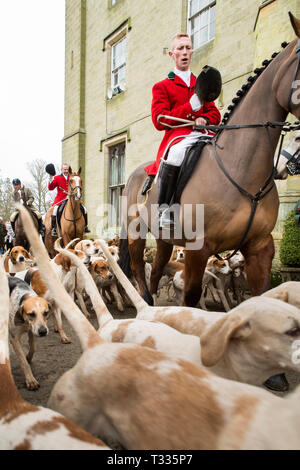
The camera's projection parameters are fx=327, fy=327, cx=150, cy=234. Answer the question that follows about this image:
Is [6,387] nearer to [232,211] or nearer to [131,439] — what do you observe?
[131,439]

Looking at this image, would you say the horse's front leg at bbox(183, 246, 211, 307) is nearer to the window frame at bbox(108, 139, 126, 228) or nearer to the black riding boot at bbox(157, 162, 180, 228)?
the black riding boot at bbox(157, 162, 180, 228)

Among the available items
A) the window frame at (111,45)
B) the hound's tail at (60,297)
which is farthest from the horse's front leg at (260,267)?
the window frame at (111,45)

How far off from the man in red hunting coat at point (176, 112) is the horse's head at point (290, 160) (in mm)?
1010

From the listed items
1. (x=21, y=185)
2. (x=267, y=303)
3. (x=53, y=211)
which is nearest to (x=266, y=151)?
(x=267, y=303)

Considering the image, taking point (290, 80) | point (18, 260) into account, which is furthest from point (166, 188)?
point (18, 260)

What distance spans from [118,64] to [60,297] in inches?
547

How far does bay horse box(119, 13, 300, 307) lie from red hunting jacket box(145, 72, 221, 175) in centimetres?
62

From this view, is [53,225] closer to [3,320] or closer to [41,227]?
[41,227]

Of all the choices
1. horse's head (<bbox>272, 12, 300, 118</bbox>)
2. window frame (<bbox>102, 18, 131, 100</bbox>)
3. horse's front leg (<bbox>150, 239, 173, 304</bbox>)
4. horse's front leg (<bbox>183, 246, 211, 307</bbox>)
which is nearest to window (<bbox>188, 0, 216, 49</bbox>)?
window frame (<bbox>102, 18, 131, 100</bbox>)

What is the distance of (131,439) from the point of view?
1101mm

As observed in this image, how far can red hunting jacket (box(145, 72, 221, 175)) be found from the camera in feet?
12.0

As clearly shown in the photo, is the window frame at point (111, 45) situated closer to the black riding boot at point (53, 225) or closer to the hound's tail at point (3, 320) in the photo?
the black riding boot at point (53, 225)

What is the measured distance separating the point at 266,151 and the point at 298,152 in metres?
1.69

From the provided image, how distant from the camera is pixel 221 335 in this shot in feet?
5.05
